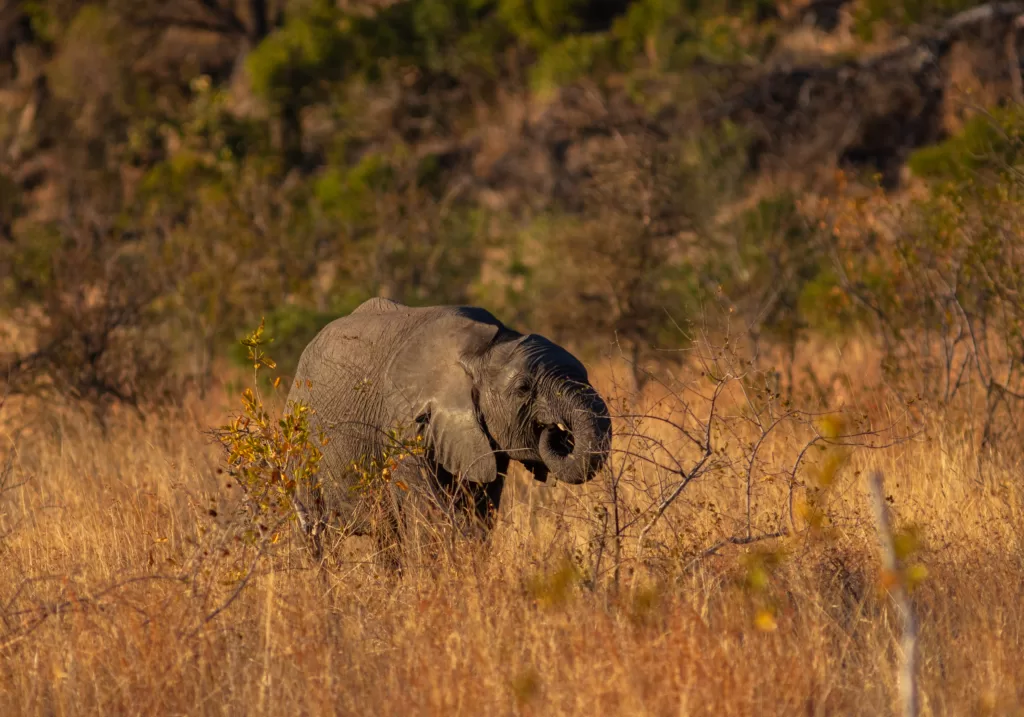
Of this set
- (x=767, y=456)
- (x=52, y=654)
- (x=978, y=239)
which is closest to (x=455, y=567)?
(x=52, y=654)

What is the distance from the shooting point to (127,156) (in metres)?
31.9

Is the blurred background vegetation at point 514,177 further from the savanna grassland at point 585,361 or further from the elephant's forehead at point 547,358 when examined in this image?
the elephant's forehead at point 547,358

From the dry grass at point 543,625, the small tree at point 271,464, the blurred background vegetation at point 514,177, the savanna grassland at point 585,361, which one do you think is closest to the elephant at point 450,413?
the small tree at point 271,464

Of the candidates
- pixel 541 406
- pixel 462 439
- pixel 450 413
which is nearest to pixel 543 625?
pixel 541 406

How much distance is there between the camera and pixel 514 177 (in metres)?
28.7

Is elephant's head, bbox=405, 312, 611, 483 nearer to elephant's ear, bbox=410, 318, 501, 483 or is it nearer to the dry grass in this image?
elephant's ear, bbox=410, 318, 501, 483

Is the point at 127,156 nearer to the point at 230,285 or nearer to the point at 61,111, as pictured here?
the point at 61,111

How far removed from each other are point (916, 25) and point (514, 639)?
21.4m

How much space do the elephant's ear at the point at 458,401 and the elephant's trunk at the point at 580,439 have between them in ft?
0.90

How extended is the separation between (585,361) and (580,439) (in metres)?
8.80

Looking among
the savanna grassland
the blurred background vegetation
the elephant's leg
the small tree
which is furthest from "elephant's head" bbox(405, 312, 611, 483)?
the blurred background vegetation

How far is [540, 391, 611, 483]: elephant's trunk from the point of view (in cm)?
604

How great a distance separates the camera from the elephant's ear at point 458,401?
648cm

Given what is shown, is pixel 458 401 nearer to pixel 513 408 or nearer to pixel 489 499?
pixel 513 408
